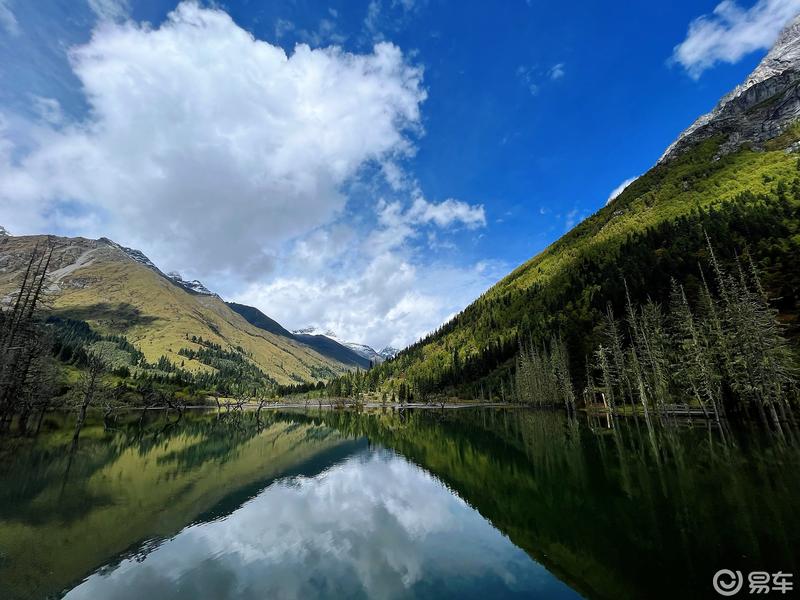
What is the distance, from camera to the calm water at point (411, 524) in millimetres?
16391

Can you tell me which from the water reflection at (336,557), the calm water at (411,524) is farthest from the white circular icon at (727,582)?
the water reflection at (336,557)

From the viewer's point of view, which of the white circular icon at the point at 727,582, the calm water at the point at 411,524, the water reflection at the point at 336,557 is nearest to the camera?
the white circular icon at the point at 727,582

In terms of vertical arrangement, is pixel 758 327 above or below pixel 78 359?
below

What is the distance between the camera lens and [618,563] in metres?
16.2

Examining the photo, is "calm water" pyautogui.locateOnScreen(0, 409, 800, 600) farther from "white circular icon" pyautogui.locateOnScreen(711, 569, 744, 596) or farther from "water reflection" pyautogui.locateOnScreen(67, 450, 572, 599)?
"white circular icon" pyautogui.locateOnScreen(711, 569, 744, 596)

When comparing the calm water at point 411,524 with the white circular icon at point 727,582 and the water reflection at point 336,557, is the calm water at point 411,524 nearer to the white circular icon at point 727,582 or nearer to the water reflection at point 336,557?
the water reflection at point 336,557

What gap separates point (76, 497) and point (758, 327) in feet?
253

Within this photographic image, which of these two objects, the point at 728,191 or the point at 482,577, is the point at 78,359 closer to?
the point at 482,577

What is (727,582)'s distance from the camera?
13562 mm

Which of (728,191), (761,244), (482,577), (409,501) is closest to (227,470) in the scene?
(409,501)

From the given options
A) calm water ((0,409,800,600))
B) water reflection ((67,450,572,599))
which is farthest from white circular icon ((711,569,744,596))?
water reflection ((67,450,572,599))

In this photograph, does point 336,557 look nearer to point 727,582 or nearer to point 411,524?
point 411,524

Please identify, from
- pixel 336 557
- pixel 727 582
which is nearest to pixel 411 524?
pixel 336 557

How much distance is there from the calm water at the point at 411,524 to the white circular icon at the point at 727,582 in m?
0.31
